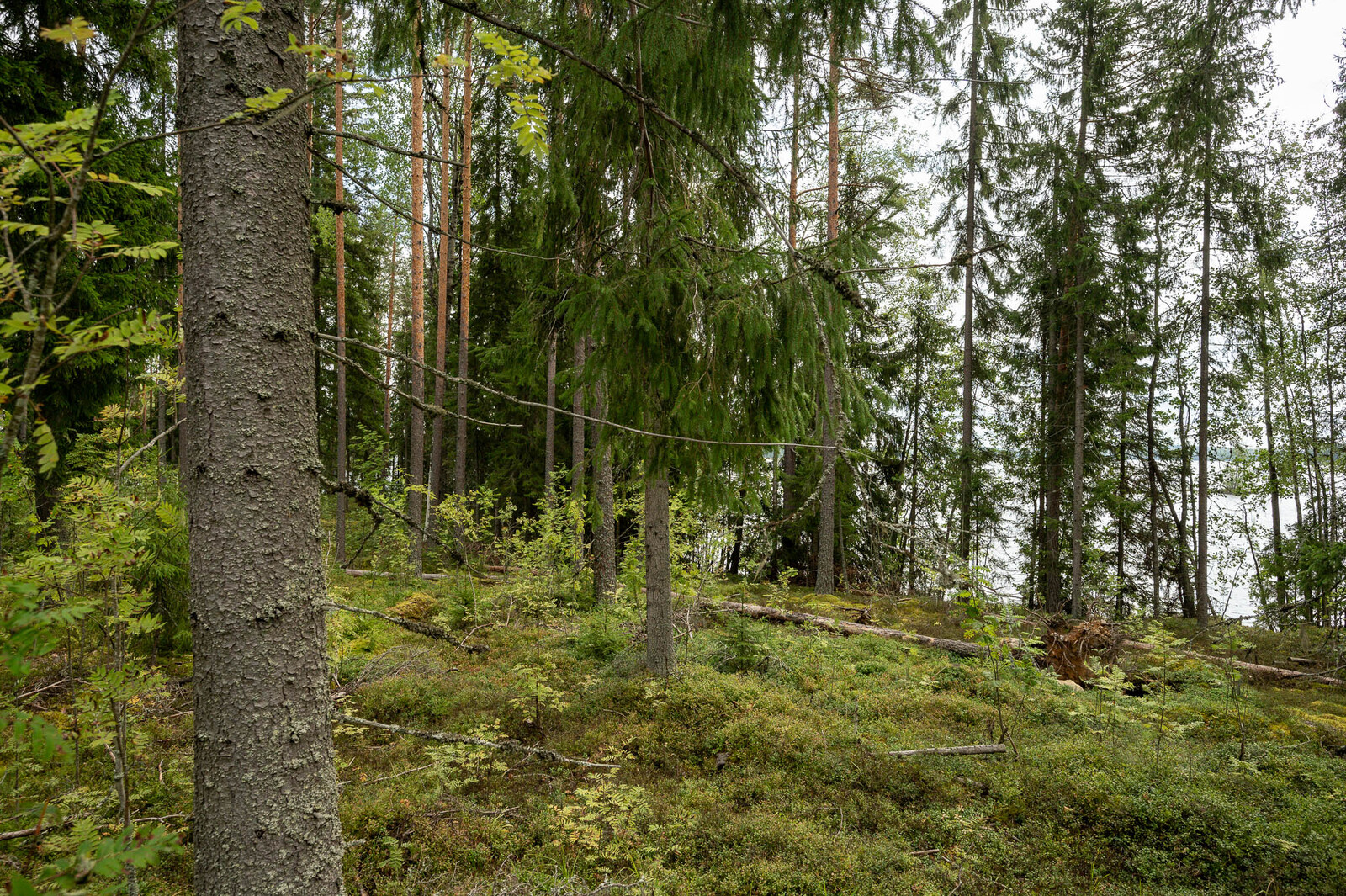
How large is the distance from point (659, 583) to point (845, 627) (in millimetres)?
4520

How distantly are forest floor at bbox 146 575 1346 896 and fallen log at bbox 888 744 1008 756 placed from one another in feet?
0.17

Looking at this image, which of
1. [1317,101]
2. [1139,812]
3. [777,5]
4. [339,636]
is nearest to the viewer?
[777,5]

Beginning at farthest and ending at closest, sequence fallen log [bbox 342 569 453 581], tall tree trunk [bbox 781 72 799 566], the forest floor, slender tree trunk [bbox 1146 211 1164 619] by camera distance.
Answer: slender tree trunk [bbox 1146 211 1164 619], tall tree trunk [bbox 781 72 799 566], fallen log [bbox 342 569 453 581], the forest floor

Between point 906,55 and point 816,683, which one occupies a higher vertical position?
point 906,55

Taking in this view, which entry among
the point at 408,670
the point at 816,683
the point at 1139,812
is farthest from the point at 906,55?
the point at 408,670

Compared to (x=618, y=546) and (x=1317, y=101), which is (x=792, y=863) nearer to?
(x=618, y=546)

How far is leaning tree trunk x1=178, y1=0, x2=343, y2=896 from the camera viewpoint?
5.70ft

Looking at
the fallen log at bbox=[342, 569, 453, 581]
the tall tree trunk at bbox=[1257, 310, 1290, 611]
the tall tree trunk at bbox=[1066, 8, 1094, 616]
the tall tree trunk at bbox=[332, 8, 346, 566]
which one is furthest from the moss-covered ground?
the tall tree trunk at bbox=[1257, 310, 1290, 611]

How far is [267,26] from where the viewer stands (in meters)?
1.81

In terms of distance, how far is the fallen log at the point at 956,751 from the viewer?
179 inches

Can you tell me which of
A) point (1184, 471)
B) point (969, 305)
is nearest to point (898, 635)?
point (969, 305)

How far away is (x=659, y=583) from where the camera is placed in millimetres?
5590

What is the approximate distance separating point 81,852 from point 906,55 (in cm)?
445

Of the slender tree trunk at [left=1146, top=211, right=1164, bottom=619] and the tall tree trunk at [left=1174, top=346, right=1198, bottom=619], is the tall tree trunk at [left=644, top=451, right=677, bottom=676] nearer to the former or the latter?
the slender tree trunk at [left=1146, top=211, right=1164, bottom=619]
